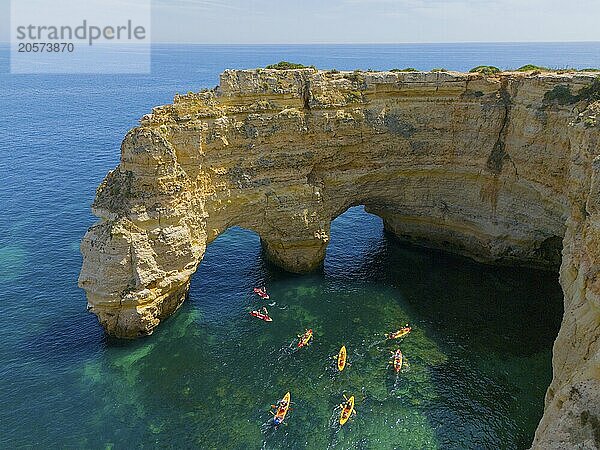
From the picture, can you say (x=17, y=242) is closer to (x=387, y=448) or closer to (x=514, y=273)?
(x=387, y=448)

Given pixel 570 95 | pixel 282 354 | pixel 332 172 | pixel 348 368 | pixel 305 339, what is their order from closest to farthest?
pixel 348 368 < pixel 282 354 < pixel 305 339 < pixel 570 95 < pixel 332 172

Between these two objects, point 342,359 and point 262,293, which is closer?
point 342,359

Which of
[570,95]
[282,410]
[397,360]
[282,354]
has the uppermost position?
[570,95]

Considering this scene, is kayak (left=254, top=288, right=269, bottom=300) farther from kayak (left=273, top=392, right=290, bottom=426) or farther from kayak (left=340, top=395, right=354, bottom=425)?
kayak (left=340, top=395, right=354, bottom=425)

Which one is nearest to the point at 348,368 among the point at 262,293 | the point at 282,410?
the point at 282,410

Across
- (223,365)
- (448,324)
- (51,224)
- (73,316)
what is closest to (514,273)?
(448,324)

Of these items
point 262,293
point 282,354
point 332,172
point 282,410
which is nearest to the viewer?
point 282,410

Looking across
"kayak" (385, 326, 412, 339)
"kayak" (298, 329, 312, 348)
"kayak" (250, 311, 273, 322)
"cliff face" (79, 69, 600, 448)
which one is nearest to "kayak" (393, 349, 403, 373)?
"kayak" (385, 326, 412, 339)

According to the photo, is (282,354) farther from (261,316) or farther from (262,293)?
(262,293)
